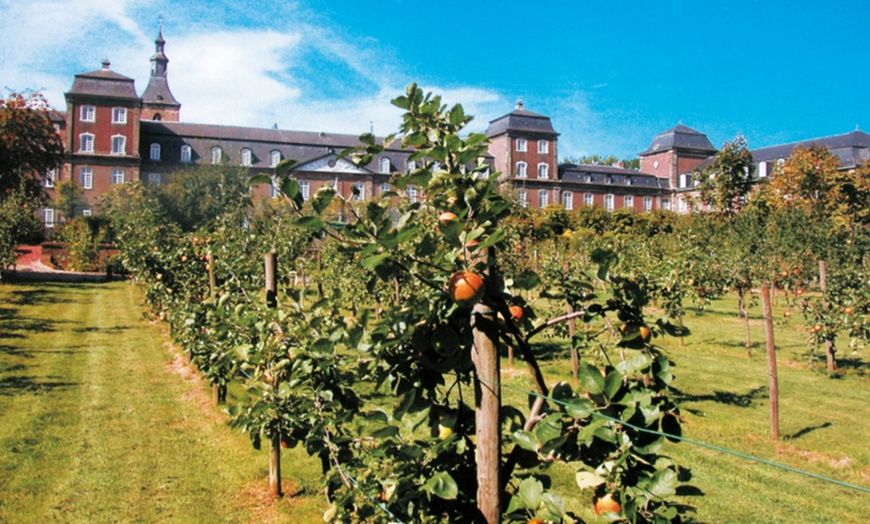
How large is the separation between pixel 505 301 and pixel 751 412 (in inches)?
270

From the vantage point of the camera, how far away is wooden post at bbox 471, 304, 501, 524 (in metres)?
1.54

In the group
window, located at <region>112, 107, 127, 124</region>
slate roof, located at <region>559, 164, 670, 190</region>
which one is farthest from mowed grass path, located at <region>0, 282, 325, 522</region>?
slate roof, located at <region>559, 164, 670, 190</region>

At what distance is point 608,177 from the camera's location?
54.6 meters

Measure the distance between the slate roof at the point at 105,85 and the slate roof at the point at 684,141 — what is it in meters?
44.9

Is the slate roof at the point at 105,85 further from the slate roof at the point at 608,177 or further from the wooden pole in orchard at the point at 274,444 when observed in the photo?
the wooden pole in orchard at the point at 274,444

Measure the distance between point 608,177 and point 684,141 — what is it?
8.33 metres

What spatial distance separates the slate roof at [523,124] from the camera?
5162 cm

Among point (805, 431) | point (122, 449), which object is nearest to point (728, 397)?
point (805, 431)

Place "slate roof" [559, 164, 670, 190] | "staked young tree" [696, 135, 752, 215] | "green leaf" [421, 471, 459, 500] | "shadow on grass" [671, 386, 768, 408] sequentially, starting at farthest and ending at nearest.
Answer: "slate roof" [559, 164, 670, 190] < "staked young tree" [696, 135, 752, 215] < "shadow on grass" [671, 386, 768, 408] < "green leaf" [421, 471, 459, 500]

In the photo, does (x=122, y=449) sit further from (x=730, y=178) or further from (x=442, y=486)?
(x=730, y=178)

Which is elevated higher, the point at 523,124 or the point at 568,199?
the point at 523,124

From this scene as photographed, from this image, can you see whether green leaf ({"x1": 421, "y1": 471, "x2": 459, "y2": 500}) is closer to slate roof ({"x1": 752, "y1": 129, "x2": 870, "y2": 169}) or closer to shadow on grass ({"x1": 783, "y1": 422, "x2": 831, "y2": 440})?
shadow on grass ({"x1": 783, "y1": 422, "x2": 831, "y2": 440})

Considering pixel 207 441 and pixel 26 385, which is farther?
pixel 26 385

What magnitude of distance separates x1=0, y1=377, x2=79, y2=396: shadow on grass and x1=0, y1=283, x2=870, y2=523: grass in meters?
0.03
